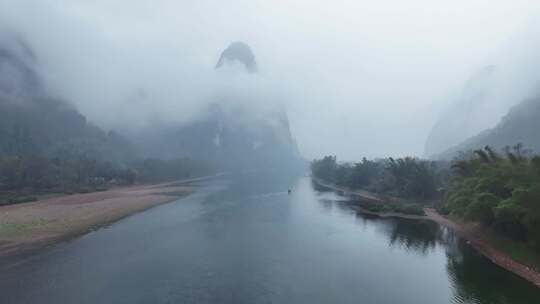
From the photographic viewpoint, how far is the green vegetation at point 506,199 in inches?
1601

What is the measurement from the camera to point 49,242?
52.3 m

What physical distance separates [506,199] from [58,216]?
67636 millimetres

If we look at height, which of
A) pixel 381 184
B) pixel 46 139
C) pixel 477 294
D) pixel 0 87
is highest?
pixel 0 87

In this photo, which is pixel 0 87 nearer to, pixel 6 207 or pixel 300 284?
pixel 6 207

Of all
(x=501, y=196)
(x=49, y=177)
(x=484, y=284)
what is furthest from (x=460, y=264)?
(x=49, y=177)

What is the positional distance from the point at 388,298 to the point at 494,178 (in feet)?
85.5

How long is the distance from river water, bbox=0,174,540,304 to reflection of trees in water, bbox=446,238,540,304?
90 millimetres

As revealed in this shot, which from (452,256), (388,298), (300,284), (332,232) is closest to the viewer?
(388,298)

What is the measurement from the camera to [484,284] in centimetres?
3788

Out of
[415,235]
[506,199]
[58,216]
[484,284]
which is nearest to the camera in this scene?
[484,284]

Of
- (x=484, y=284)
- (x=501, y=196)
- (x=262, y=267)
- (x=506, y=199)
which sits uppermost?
(x=501, y=196)

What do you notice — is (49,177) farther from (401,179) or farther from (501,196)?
(501,196)

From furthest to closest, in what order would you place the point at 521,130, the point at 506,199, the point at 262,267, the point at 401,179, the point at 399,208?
1. the point at 521,130
2. the point at 401,179
3. the point at 399,208
4. the point at 506,199
5. the point at 262,267

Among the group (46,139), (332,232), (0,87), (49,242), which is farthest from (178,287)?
(0,87)
